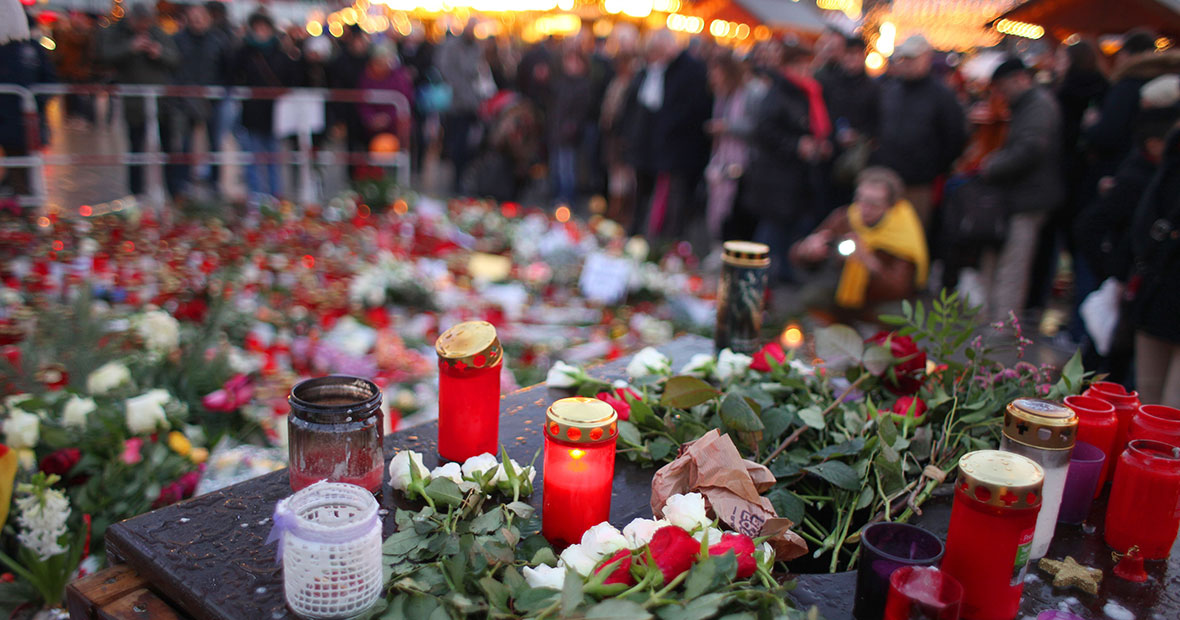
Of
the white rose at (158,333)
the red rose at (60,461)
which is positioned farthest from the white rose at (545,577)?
the white rose at (158,333)

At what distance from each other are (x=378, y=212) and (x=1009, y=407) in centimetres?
601

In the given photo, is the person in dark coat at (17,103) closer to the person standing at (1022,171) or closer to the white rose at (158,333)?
the white rose at (158,333)

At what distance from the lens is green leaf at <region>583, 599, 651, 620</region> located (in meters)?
0.88

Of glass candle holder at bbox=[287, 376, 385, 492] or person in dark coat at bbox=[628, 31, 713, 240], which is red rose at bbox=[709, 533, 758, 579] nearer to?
glass candle holder at bbox=[287, 376, 385, 492]

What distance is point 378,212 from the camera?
21.9ft

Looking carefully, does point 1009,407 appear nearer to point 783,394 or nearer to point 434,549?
point 783,394

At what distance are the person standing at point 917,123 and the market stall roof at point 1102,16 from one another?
321 cm

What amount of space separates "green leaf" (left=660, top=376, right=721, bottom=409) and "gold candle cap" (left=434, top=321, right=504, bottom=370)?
326 mm

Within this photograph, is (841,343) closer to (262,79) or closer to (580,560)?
(580,560)

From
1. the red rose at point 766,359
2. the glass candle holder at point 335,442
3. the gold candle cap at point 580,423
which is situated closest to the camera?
the gold candle cap at point 580,423

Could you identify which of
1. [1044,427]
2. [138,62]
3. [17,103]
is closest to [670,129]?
[138,62]

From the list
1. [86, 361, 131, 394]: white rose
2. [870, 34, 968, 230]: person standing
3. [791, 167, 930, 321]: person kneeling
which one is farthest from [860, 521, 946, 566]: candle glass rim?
[870, 34, 968, 230]: person standing

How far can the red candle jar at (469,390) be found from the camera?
1.37m

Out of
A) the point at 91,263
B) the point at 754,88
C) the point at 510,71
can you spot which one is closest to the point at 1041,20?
the point at 754,88
